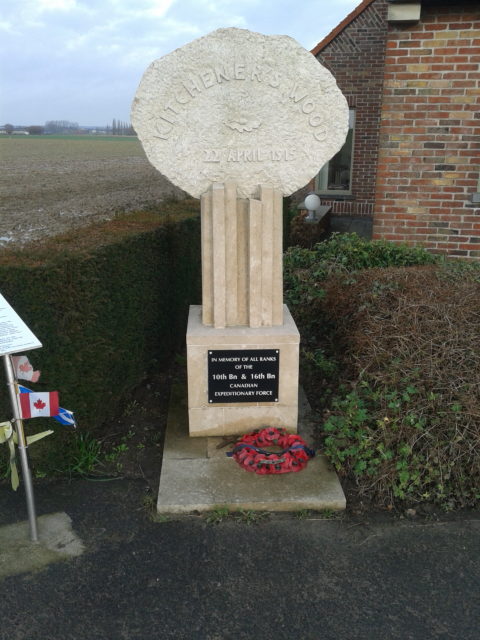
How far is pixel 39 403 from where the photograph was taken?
291 cm

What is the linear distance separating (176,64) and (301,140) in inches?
37.2

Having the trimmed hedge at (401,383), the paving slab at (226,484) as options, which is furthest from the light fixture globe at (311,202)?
the paving slab at (226,484)

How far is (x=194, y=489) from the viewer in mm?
3438

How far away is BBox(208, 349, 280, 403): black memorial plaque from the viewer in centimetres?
388

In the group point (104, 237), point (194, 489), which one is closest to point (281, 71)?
point (104, 237)

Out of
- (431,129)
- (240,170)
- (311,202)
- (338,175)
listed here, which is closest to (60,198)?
(338,175)

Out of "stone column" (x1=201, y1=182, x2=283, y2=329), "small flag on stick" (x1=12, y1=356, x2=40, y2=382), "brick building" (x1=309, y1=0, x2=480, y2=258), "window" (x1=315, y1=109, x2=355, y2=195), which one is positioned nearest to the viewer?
"small flag on stick" (x1=12, y1=356, x2=40, y2=382)

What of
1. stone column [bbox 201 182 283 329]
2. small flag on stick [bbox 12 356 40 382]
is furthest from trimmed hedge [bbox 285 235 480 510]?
small flag on stick [bbox 12 356 40 382]

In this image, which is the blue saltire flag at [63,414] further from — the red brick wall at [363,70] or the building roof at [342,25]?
the red brick wall at [363,70]

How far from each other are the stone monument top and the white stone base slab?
96 centimetres

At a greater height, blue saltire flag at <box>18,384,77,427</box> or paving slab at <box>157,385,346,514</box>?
blue saltire flag at <box>18,384,77,427</box>

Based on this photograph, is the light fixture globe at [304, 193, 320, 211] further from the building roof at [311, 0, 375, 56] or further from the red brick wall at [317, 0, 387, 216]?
the building roof at [311, 0, 375, 56]

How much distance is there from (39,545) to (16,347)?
114 centimetres

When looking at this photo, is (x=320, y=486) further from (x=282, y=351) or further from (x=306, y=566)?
(x=282, y=351)
